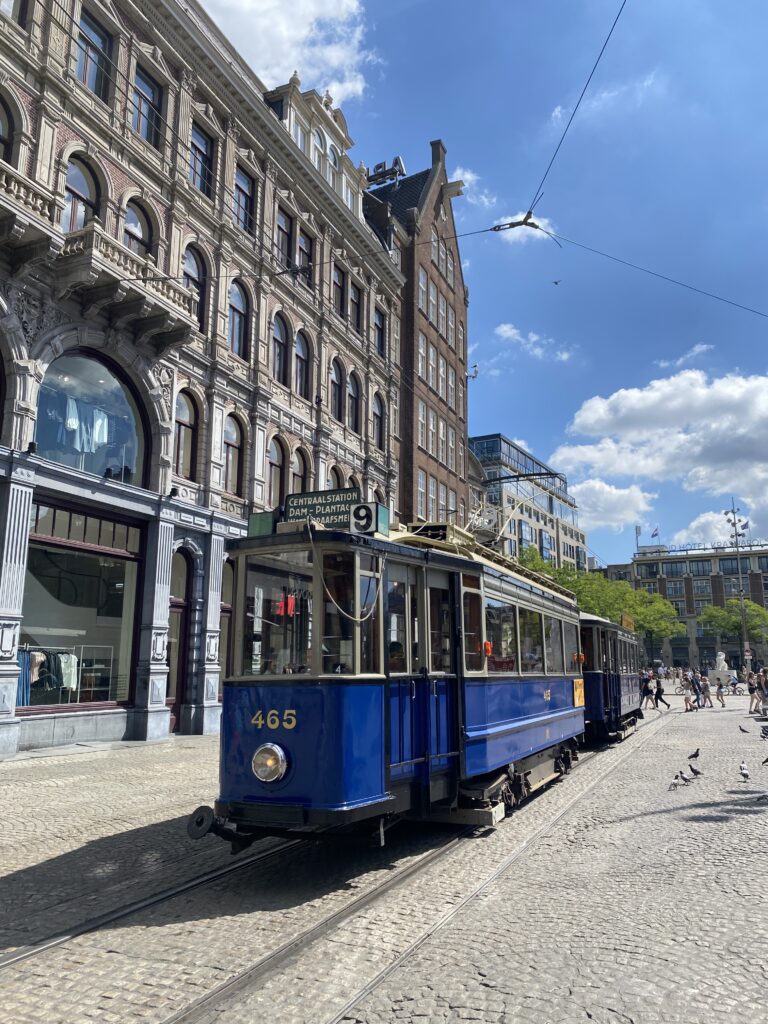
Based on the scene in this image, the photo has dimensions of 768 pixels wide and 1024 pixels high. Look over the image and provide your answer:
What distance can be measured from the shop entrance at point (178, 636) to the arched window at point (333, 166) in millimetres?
16285

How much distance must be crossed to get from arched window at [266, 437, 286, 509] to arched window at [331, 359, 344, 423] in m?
4.21

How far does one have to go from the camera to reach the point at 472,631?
8.16 meters

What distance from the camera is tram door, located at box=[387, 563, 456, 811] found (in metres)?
6.98

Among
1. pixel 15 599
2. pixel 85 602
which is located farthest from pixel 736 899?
pixel 85 602

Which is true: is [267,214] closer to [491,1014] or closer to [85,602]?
[85,602]

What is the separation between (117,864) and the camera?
277 inches

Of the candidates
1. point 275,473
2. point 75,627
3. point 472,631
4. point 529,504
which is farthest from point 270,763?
point 529,504

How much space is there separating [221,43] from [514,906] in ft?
79.4

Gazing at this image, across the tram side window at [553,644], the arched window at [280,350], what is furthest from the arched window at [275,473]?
the tram side window at [553,644]

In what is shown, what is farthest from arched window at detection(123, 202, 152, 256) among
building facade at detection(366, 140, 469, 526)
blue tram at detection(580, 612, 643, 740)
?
building facade at detection(366, 140, 469, 526)

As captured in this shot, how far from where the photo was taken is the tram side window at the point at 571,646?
12711mm

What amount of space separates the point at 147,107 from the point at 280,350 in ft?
24.8

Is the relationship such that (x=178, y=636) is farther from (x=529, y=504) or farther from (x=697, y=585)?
(x=697, y=585)

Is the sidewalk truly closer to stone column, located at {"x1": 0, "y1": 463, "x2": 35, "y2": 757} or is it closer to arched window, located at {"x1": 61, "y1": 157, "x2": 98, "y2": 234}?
stone column, located at {"x1": 0, "y1": 463, "x2": 35, "y2": 757}
